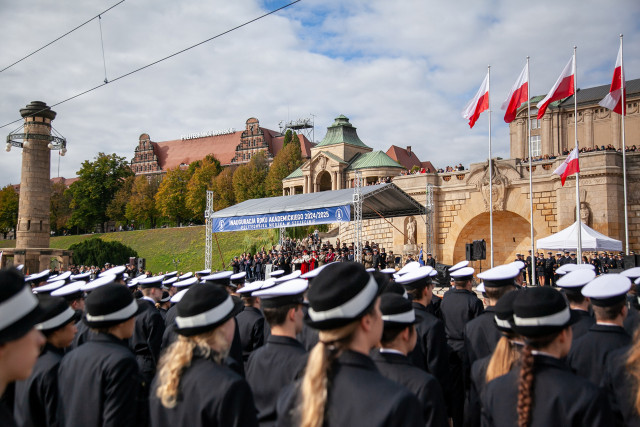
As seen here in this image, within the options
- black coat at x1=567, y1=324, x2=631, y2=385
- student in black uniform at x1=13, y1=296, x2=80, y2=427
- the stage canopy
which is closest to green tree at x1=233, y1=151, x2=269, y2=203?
the stage canopy

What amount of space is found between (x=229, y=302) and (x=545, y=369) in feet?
5.86

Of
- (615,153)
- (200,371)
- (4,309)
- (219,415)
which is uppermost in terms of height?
(615,153)

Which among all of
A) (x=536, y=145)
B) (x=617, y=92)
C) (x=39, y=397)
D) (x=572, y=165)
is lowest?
(x=39, y=397)

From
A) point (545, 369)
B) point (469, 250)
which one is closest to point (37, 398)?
point (545, 369)

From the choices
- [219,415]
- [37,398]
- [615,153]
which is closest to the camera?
[219,415]

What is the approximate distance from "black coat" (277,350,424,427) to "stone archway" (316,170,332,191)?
61772 mm

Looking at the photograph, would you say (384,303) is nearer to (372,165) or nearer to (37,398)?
(37,398)

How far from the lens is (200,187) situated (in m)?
78.3

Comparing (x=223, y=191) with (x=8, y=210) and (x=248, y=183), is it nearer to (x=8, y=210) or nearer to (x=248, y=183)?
(x=248, y=183)

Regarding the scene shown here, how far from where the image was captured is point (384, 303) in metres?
3.35

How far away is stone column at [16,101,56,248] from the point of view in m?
33.0

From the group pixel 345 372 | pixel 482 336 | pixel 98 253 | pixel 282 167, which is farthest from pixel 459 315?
pixel 282 167

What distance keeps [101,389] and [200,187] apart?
76821mm

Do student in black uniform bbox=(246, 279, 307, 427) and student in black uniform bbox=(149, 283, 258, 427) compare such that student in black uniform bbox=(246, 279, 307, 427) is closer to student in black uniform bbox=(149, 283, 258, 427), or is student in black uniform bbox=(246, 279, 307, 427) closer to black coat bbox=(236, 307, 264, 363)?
student in black uniform bbox=(149, 283, 258, 427)
